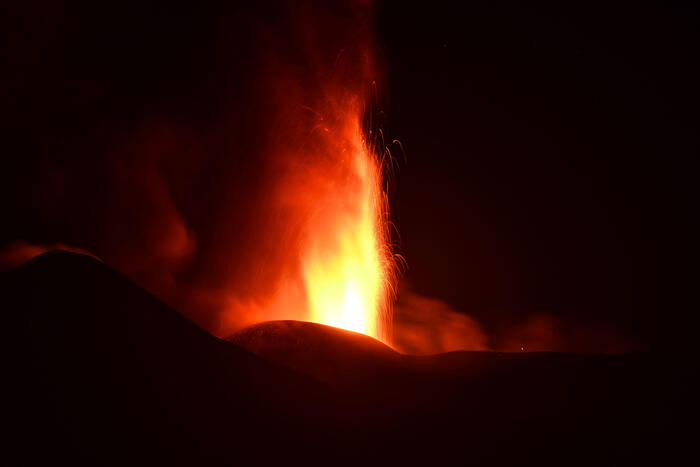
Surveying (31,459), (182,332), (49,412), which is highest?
(182,332)

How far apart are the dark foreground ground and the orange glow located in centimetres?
1022

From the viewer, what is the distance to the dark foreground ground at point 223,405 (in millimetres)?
9453

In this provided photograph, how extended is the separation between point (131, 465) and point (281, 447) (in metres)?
2.63

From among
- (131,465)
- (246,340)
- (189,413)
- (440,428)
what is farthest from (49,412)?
(246,340)

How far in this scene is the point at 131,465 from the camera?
8.95 meters

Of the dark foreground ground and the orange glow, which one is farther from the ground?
the orange glow

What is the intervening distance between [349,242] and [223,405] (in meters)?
15.5

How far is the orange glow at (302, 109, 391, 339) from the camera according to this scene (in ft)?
82.6

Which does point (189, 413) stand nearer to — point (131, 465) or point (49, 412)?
point (131, 465)

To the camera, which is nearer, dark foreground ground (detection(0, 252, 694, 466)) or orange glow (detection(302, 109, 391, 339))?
dark foreground ground (detection(0, 252, 694, 466))

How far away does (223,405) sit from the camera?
36.0 ft

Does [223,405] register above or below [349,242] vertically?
below

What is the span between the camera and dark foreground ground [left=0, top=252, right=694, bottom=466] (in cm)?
945

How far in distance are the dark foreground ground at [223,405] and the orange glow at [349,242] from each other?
33.5 feet
